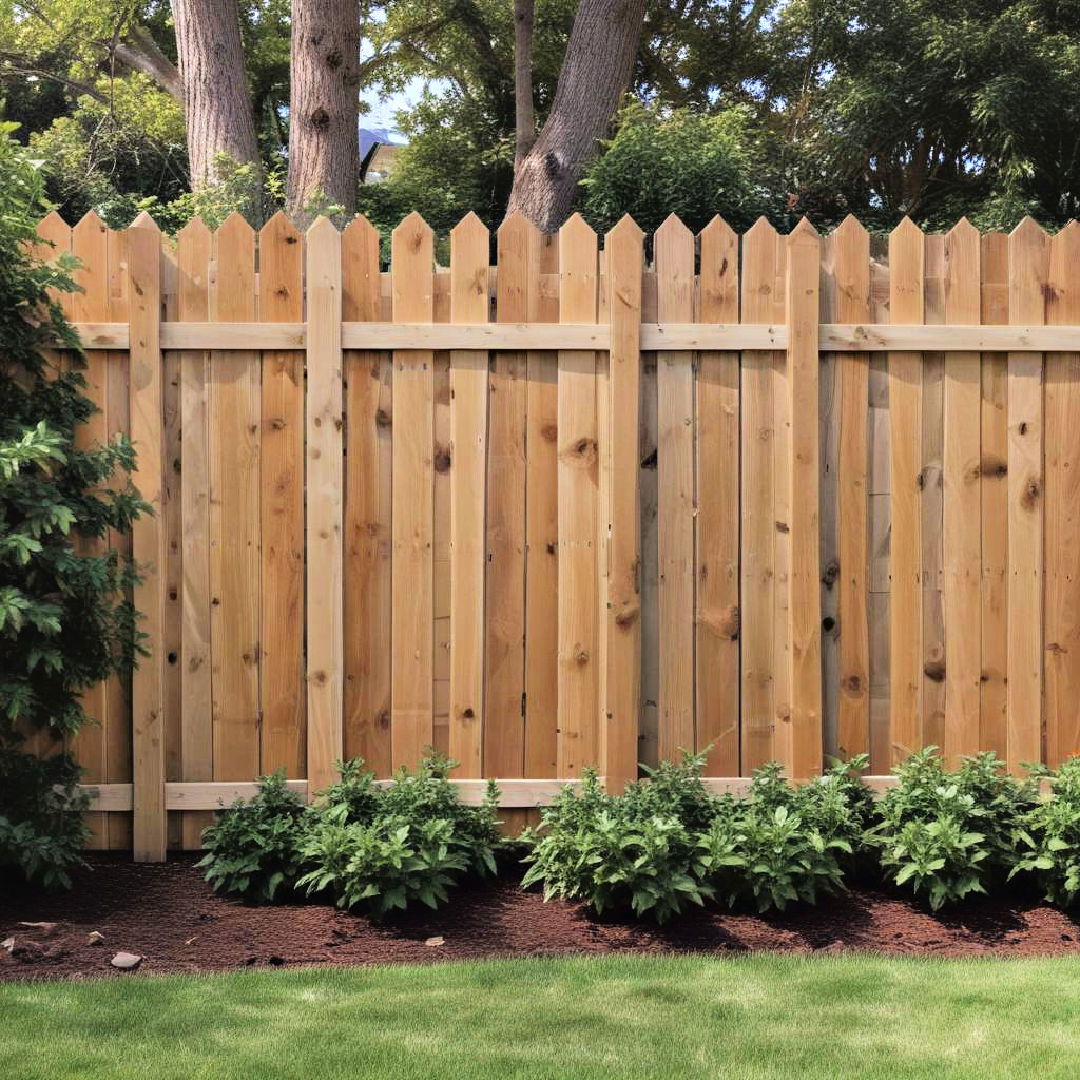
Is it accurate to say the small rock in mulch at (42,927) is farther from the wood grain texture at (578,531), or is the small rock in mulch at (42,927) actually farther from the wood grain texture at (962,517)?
the wood grain texture at (962,517)

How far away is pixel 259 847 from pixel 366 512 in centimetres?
125

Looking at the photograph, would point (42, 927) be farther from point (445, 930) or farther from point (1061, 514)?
point (1061, 514)

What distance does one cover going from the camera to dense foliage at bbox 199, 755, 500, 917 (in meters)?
4.08

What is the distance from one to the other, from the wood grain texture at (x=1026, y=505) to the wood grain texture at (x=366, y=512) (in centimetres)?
236

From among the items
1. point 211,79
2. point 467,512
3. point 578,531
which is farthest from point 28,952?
point 211,79

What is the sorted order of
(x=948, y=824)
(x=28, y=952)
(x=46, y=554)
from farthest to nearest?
(x=948, y=824) < (x=46, y=554) < (x=28, y=952)

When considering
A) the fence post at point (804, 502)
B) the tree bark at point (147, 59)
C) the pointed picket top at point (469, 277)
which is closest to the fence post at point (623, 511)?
the pointed picket top at point (469, 277)

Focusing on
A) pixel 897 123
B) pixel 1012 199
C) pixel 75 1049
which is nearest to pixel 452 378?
pixel 75 1049

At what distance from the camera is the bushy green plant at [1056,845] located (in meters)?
4.21

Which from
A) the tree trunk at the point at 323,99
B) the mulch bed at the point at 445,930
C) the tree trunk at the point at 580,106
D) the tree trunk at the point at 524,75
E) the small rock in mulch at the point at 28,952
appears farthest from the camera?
the tree trunk at the point at 524,75

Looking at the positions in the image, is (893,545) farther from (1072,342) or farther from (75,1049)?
(75,1049)

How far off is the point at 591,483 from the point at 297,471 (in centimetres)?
109

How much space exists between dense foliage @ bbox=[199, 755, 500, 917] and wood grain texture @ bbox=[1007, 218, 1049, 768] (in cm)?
206

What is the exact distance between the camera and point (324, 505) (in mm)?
4602
